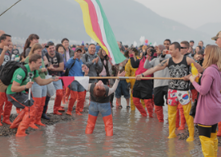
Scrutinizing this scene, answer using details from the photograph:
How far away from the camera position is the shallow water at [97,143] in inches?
184

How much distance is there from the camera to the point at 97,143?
5.26 meters

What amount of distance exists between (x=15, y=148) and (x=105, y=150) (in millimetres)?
1667

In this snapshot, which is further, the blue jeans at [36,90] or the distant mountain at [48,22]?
the distant mountain at [48,22]

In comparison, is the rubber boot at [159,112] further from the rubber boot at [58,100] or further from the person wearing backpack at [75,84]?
the rubber boot at [58,100]

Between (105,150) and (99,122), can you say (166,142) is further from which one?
(99,122)

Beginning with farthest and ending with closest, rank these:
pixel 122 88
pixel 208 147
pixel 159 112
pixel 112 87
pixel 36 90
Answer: pixel 122 88
pixel 159 112
pixel 36 90
pixel 112 87
pixel 208 147

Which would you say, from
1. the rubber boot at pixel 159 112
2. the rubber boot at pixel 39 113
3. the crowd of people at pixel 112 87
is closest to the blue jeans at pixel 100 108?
the crowd of people at pixel 112 87

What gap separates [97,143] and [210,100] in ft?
7.95

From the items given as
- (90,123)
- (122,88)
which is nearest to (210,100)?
(90,123)

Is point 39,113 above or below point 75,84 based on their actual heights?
below

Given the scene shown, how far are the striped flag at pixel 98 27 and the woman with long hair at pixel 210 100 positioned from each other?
1761mm

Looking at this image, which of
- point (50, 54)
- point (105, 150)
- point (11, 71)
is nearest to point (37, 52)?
point (11, 71)

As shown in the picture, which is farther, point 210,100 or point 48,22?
point 48,22

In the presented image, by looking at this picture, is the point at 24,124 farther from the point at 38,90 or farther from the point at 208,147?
the point at 208,147
